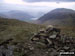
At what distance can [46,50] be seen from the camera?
20125mm

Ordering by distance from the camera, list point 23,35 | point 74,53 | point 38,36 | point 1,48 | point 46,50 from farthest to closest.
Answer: point 23,35 < point 38,36 < point 1,48 < point 46,50 < point 74,53

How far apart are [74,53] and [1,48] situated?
10871mm

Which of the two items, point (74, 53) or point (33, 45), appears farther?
point (33, 45)

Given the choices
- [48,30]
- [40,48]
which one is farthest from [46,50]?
[48,30]

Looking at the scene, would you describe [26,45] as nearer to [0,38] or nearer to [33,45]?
[33,45]

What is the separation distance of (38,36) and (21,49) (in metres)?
4.48

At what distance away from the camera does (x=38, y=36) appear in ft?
77.7

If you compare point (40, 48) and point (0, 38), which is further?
point (0, 38)

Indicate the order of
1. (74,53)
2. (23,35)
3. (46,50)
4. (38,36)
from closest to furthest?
1. (74,53)
2. (46,50)
3. (38,36)
4. (23,35)

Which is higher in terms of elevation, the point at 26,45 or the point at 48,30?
the point at 48,30

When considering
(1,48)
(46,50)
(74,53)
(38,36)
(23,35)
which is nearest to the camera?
(74,53)

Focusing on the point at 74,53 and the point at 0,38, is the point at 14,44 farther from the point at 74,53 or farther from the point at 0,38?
the point at 74,53

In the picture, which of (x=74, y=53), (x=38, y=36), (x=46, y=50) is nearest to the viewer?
(x=74, y=53)

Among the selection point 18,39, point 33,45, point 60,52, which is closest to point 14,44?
point 18,39
